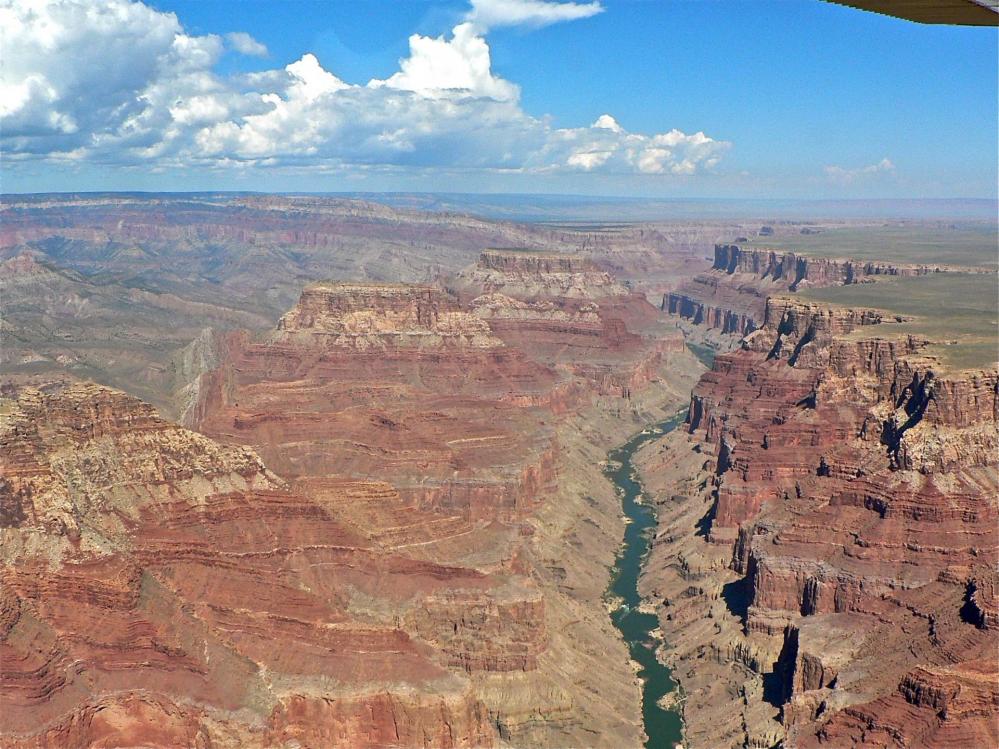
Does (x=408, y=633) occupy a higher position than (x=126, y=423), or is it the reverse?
(x=126, y=423)

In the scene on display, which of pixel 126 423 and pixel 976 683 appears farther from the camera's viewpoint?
pixel 126 423

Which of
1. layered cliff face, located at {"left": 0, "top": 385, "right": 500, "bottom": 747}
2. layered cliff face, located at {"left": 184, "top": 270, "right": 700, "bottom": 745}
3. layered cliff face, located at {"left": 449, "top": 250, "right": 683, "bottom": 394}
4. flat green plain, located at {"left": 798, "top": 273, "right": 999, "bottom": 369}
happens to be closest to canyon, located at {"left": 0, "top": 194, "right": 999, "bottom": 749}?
layered cliff face, located at {"left": 0, "top": 385, "right": 500, "bottom": 747}

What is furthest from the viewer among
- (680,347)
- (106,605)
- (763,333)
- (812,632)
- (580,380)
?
(680,347)

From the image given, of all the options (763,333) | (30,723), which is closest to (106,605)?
(30,723)

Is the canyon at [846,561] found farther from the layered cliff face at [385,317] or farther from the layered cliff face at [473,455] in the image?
the layered cliff face at [385,317]

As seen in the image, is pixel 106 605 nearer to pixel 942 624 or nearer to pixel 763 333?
pixel 942 624

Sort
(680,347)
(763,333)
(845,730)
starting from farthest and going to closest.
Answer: (680,347) → (763,333) → (845,730)

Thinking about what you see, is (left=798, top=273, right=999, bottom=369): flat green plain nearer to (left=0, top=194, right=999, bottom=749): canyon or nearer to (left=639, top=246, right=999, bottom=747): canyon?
(left=0, top=194, right=999, bottom=749): canyon

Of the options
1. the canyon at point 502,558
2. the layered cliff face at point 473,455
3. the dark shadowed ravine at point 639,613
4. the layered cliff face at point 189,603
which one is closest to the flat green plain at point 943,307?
the canyon at point 502,558
